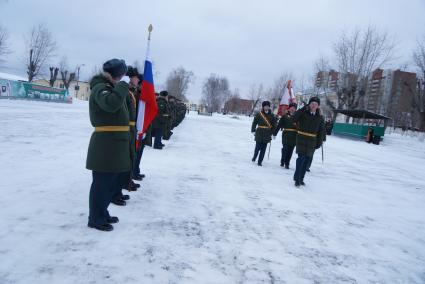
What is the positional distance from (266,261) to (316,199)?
10.9 feet

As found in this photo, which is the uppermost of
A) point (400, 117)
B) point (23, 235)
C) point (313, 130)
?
point (400, 117)

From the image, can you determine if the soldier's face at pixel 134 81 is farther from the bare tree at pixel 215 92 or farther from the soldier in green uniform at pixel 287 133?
the bare tree at pixel 215 92

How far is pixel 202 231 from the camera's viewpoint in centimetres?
411

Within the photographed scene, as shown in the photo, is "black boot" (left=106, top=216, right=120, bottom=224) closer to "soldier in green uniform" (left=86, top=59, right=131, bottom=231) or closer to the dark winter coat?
"soldier in green uniform" (left=86, top=59, right=131, bottom=231)

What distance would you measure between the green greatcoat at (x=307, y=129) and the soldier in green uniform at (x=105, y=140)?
4.46 metres

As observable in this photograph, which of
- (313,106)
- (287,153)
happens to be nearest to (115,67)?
(313,106)

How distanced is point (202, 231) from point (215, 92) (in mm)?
86938

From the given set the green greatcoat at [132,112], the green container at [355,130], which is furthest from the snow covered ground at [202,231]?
the green container at [355,130]

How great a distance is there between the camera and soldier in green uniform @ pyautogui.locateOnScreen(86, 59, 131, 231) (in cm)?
350

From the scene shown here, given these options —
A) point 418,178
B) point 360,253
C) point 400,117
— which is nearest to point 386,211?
point 360,253

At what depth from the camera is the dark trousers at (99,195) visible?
3650 mm

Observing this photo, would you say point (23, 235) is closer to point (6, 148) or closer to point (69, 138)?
point (6, 148)

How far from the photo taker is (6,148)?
795cm

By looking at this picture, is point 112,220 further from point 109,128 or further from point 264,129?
point 264,129
